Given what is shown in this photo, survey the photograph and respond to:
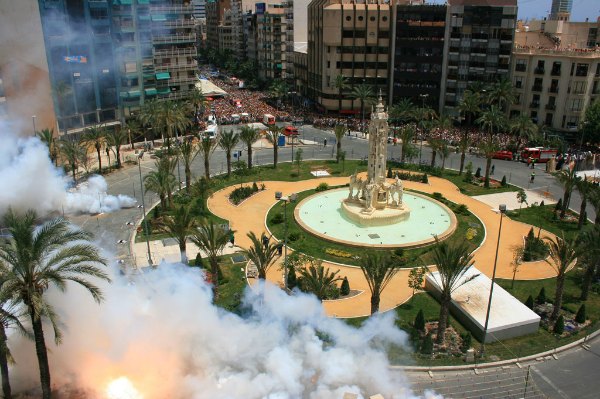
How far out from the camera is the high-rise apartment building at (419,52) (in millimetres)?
90812

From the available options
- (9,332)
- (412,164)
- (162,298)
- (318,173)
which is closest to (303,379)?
(162,298)

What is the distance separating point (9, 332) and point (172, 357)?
7.83m

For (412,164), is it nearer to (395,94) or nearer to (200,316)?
(395,94)

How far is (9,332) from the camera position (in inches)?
993

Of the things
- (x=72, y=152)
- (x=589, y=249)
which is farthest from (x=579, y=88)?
(x=72, y=152)

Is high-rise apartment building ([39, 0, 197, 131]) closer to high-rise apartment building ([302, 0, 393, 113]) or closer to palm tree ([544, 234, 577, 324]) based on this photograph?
high-rise apartment building ([302, 0, 393, 113])

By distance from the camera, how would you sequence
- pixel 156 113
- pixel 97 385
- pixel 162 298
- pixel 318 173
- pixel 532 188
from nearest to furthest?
pixel 97 385 < pixel 162 298 < pixel 532 188 < pixel 318 173 < pixel 156 113

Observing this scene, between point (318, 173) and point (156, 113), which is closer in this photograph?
point (318, 173)

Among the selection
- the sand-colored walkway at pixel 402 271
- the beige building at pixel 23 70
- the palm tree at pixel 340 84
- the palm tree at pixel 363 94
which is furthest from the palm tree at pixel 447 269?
the palm tree at pixel 340 84

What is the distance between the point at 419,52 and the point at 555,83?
75.9ft

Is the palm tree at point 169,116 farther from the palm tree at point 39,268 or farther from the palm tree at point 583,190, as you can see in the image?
the palm tree at point 583,190

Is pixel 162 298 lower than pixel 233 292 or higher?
higher

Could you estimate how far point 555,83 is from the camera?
80688 millimetres

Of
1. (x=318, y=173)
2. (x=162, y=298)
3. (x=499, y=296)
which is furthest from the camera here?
(x=318, y=173)
